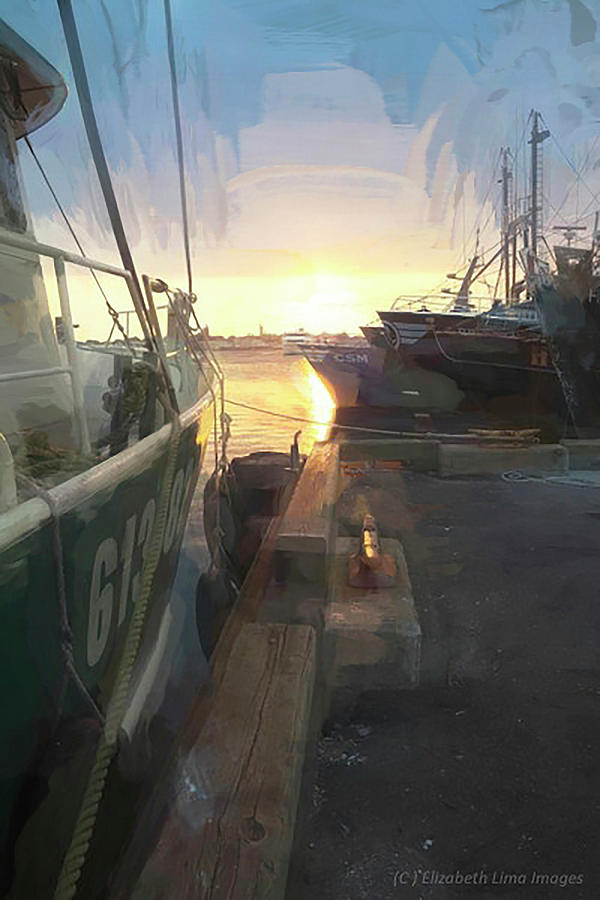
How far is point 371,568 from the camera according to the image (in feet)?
13.8

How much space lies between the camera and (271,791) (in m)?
2.20

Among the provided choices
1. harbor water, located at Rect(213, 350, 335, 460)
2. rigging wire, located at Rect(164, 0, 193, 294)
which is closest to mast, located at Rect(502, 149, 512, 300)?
harbor water, located at Rect(213, 350, 335, 460)

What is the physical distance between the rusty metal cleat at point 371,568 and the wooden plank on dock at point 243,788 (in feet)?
3.58

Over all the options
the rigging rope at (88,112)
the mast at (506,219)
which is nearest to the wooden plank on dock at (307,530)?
the rigging rope at (88,112)

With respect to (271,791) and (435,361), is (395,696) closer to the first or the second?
(271,791)

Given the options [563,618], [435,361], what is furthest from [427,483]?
[435,361]

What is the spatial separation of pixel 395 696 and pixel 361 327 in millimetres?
36847

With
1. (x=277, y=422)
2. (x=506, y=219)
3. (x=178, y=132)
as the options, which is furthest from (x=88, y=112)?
(x=506, y=219)

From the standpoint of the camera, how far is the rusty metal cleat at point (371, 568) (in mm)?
4113

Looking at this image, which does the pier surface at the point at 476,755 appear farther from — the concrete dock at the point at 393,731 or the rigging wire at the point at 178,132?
the rigging wire at the point at 178,132

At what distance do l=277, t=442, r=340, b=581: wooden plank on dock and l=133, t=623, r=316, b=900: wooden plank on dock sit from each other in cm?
92

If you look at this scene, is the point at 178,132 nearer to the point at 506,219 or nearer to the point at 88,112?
the point at 88,112

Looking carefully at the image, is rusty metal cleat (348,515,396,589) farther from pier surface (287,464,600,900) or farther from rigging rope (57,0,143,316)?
rigging rope (57,0,143,316)

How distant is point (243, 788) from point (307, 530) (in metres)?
2.09
